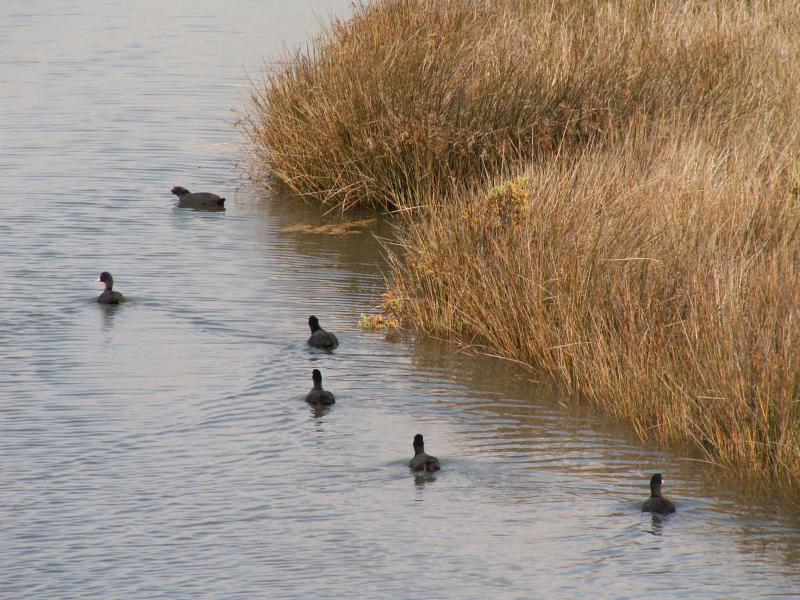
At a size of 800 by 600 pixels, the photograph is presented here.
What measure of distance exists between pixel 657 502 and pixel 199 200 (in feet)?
36.5

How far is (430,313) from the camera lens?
1455 cm

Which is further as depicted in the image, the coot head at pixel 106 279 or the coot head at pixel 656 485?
the coot head at pixel 106 279

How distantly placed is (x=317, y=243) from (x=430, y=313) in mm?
4265

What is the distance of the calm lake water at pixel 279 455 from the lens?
29.2ft

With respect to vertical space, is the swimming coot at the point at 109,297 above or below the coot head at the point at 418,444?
above

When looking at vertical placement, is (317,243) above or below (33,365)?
above

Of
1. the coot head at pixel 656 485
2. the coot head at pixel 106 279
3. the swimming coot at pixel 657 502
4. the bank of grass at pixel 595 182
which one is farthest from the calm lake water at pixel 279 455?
the bank of grass at pixel 595 182

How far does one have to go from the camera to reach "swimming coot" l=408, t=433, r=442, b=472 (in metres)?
10.3

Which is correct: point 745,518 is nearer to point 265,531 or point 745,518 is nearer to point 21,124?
point 265,531

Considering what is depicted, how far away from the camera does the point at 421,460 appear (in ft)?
33.9

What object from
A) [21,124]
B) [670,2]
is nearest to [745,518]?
[670,2]

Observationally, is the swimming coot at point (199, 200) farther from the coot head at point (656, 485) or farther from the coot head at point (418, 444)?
the coot head at point (656, 485)

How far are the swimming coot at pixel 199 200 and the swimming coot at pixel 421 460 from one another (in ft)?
31.6

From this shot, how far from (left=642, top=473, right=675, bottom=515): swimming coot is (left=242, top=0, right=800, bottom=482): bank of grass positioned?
37.8 inches
